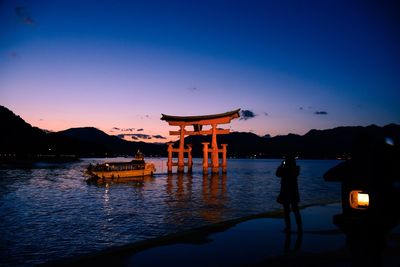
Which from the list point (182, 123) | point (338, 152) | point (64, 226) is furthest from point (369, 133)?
point (338, 152)

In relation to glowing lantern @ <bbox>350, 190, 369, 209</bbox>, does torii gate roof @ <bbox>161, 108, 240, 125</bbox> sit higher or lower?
higher

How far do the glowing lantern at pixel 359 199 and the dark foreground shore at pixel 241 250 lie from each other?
2312 mm

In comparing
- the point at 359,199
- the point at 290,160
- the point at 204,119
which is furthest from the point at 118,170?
the point at 359,199

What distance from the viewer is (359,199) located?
9.81 ft

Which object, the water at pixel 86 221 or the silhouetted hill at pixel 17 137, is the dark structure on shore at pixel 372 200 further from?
the silhouetted hill at pixel 17 137

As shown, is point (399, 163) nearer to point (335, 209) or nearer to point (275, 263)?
point (275, 263)

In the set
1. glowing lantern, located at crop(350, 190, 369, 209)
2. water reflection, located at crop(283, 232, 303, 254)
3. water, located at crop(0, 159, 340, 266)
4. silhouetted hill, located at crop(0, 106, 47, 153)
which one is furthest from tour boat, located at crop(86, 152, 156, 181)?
silhouetted hill, located at crop(0, 106, 47, 153)

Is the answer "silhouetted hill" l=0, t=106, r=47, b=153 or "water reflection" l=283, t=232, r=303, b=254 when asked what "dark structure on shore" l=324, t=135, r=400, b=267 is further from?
"silhouetted hill" l=0, t=106, r=47, b=153

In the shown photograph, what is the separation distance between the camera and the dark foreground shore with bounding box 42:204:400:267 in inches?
201

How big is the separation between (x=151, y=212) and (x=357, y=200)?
1177 centimetres

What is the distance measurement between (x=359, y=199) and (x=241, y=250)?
3435 millimetres

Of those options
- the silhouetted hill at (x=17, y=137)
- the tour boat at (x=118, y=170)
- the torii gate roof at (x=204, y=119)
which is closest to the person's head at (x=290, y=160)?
the torii gate roof at (x=204, y=119)

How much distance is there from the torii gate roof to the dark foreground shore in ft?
87.3

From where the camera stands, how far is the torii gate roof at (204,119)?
34281 millimetres
